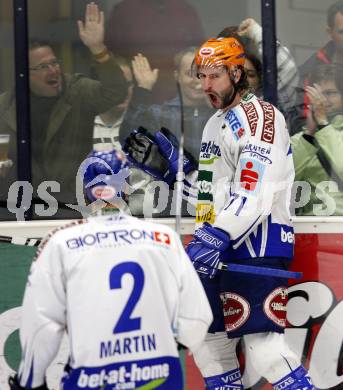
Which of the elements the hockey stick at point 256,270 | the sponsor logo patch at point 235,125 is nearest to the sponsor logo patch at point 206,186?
the sponsor logo patch at point 235,125

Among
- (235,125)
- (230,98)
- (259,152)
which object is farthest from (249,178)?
(230,98)

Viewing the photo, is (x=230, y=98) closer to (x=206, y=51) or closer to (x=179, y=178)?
(x=206, y=51)

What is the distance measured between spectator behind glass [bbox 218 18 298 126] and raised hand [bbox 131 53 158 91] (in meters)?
0.43

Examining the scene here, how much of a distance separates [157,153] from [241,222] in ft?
1.94

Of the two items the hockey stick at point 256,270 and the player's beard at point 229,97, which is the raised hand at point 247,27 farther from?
the hockey stick at point 256,270

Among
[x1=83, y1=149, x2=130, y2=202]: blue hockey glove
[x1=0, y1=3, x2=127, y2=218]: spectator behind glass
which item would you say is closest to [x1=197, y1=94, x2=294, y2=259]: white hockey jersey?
[x1=0, y1=3, x2=127, y2=218]: spectator behind glass

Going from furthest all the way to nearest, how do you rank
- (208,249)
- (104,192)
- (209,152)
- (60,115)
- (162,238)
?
(60,115) → (209,152) → (208,249) → (104,192) → (162,238)

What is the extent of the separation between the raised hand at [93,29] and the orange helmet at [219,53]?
45 cm

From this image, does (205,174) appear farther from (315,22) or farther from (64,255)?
(64,255)

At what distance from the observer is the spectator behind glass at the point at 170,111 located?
5.77 metres

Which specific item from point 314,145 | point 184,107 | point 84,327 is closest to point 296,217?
point 314,145

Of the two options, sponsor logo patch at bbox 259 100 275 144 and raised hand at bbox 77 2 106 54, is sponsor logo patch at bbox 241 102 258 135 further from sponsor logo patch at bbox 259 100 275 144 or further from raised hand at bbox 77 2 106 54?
raised hand at bbox 77 2 106 54

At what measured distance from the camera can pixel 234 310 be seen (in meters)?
5.60

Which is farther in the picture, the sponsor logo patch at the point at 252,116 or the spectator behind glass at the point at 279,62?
the spectator behind glass at the point at 279,62
